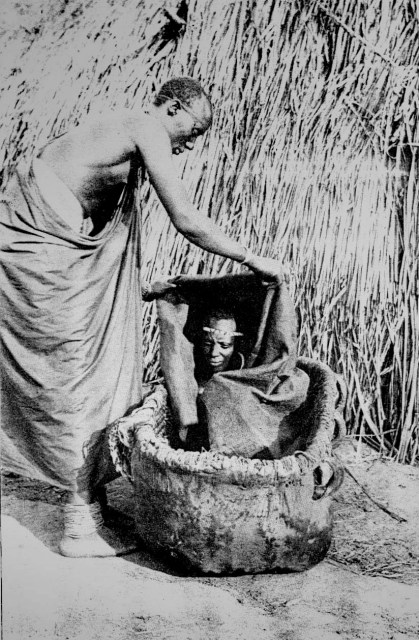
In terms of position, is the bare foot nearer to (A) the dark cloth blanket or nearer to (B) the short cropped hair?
(A) the dark cloth blanket

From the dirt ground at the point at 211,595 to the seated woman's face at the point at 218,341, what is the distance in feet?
1.97

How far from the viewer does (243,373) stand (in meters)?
1.88

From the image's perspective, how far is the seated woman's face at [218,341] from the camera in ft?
6.40

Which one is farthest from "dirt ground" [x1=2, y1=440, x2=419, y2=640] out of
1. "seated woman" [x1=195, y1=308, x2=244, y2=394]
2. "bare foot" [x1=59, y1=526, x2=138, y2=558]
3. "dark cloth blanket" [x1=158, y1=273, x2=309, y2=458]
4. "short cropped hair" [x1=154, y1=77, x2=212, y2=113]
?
"short cropped hair" [x1=154, y1=77, x2=212, y2=113]

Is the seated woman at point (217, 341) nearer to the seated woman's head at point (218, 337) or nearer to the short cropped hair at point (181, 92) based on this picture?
the seated woman's head at point (218, 337)

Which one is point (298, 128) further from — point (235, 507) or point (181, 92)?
point (235, 507)

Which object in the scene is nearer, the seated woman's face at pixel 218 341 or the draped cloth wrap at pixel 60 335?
the draped cloth wrap at pixel 60 335

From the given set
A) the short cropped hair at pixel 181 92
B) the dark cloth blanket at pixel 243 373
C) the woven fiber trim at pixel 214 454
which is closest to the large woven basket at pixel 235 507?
the woven fiber trim at pixel 214 454

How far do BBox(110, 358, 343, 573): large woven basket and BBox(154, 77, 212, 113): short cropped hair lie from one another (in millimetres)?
932

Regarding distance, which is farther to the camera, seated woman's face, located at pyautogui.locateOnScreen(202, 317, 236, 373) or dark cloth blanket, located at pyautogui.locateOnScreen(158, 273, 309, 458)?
seated woman's face, located at pyautogui.locateOnScreen(202, 317, 236, 373)

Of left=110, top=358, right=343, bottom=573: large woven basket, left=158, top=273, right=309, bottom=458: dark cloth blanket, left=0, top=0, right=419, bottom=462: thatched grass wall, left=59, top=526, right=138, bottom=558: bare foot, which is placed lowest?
left=59, top=526, right=138, bottom=558: bare foot

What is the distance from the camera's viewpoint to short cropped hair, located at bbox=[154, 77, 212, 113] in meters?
1.77

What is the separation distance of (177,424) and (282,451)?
0.32 metres

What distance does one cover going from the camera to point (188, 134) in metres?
1.78
